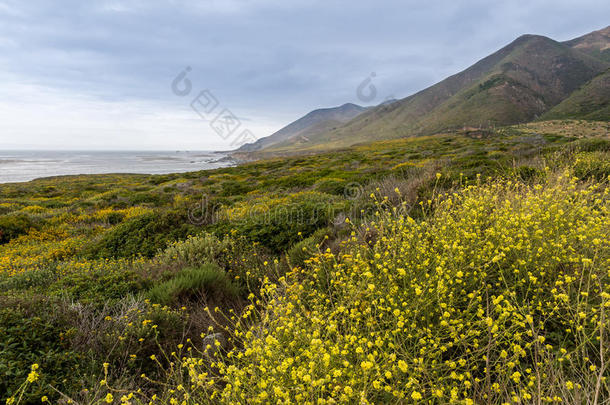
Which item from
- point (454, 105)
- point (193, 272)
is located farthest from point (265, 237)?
point (454, 105)

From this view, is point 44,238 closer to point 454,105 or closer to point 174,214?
point 174,214

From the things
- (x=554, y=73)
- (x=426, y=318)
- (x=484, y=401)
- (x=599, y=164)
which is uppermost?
(x=554, y=73)

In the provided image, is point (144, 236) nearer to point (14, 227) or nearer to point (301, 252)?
point (301, 252)

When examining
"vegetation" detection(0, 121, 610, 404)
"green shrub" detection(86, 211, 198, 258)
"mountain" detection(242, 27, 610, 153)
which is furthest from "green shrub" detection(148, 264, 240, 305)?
"mountain" detection(242, 27, 610, 153)

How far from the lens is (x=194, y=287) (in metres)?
4.69

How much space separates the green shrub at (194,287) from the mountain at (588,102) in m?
115

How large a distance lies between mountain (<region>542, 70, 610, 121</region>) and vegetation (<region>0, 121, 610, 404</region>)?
112406 millimetres

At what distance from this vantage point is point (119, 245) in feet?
24.9

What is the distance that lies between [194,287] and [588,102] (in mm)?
135018

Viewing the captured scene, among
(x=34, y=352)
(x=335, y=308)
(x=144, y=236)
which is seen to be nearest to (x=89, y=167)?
(x=144, y=236)

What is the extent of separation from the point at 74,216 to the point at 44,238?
3.59 metres

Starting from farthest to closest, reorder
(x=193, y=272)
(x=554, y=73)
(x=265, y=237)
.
Answer: (x=554, y=73)
(x=265, y=237)
(x=193, y=272)

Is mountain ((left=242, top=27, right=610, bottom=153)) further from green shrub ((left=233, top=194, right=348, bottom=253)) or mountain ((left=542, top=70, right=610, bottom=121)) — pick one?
green shrub ((left=233, top=194, right=348, bottom=253))

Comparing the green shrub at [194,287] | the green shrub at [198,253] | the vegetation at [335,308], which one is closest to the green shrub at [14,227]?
the vegetation at [335,308]
